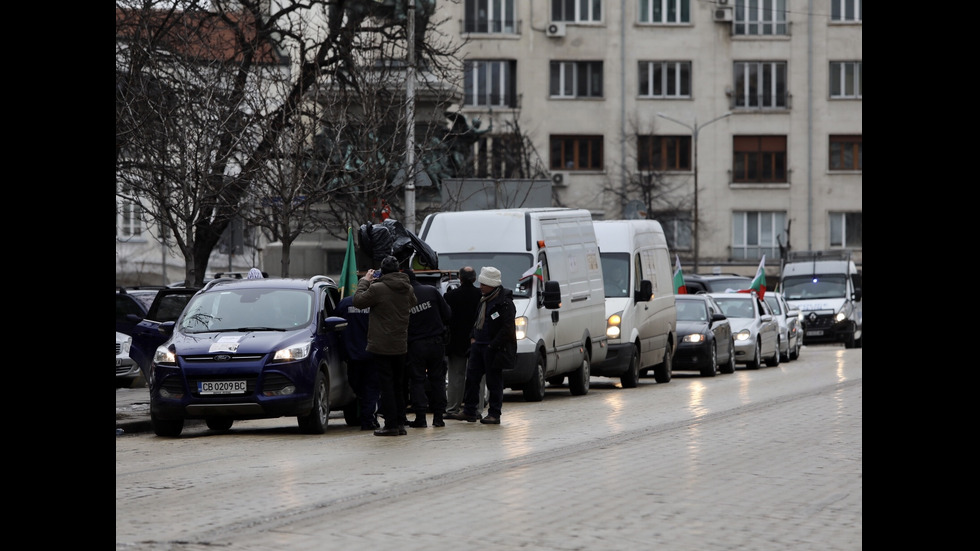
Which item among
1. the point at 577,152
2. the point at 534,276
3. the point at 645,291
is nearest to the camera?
the point at 534,276

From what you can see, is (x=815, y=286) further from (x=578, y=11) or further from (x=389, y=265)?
(x=389, y=265)

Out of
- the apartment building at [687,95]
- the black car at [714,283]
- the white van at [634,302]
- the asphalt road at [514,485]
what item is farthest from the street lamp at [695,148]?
the asphalt road at [514,485]

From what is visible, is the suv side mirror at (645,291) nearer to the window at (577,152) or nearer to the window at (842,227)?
the window at (577,152)

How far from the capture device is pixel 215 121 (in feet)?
80.7

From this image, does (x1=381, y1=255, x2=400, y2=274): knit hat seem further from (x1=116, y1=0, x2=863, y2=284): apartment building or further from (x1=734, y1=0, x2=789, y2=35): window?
(x1=734, y1=0, x2=789, y2=35): window

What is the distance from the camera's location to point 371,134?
29781mm

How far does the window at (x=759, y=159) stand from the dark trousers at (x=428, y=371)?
5435 cm

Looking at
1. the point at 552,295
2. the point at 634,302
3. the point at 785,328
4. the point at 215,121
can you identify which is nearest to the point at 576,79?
the point at 785,328

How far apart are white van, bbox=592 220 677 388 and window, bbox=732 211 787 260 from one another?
142ft

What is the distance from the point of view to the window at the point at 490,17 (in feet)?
227

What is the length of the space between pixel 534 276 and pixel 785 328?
17.6 metres

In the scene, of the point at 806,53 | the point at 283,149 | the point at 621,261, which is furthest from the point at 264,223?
the point at 806,53

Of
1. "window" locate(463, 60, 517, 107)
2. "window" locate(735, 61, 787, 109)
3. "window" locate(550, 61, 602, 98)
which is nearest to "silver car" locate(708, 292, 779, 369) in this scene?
"window" locate(550, 61, 602, 98)
